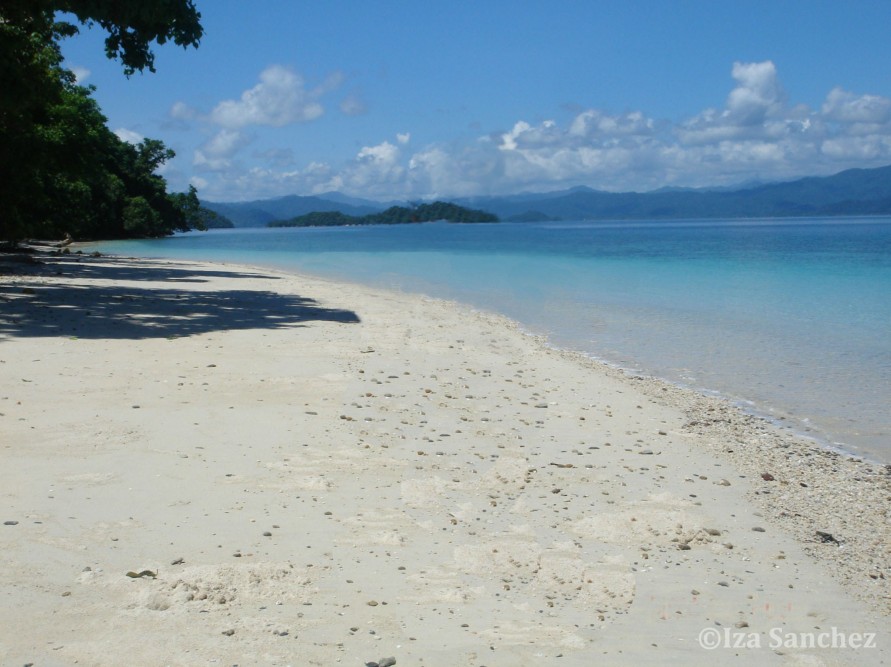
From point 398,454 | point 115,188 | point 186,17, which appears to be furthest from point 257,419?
point 115,188

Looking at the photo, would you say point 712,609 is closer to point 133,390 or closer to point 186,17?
point 133,390

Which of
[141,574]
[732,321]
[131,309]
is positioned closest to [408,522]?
[141,574]

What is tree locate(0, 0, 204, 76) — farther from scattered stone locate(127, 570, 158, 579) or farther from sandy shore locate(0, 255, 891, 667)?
scattered stone locate(127, 570, 158, 579)

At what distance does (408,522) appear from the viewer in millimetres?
5758

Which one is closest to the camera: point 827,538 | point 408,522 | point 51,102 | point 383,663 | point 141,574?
point 383,663

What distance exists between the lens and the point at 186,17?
17.7 metres

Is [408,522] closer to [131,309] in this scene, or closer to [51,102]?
[131,309]

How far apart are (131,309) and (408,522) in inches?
495

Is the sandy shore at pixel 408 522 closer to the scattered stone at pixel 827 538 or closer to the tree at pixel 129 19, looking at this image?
the scattered stone at pixel 827 538

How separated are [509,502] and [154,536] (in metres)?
2.58

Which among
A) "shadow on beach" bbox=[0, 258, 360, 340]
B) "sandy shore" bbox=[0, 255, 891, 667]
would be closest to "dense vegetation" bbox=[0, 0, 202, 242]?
"shadow on beach" bbox=[0, 258, 360, 340]

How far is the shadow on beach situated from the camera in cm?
1334

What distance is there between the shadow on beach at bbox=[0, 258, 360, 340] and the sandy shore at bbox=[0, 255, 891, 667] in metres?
2.33

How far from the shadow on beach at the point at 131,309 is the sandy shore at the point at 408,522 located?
7.65ft
